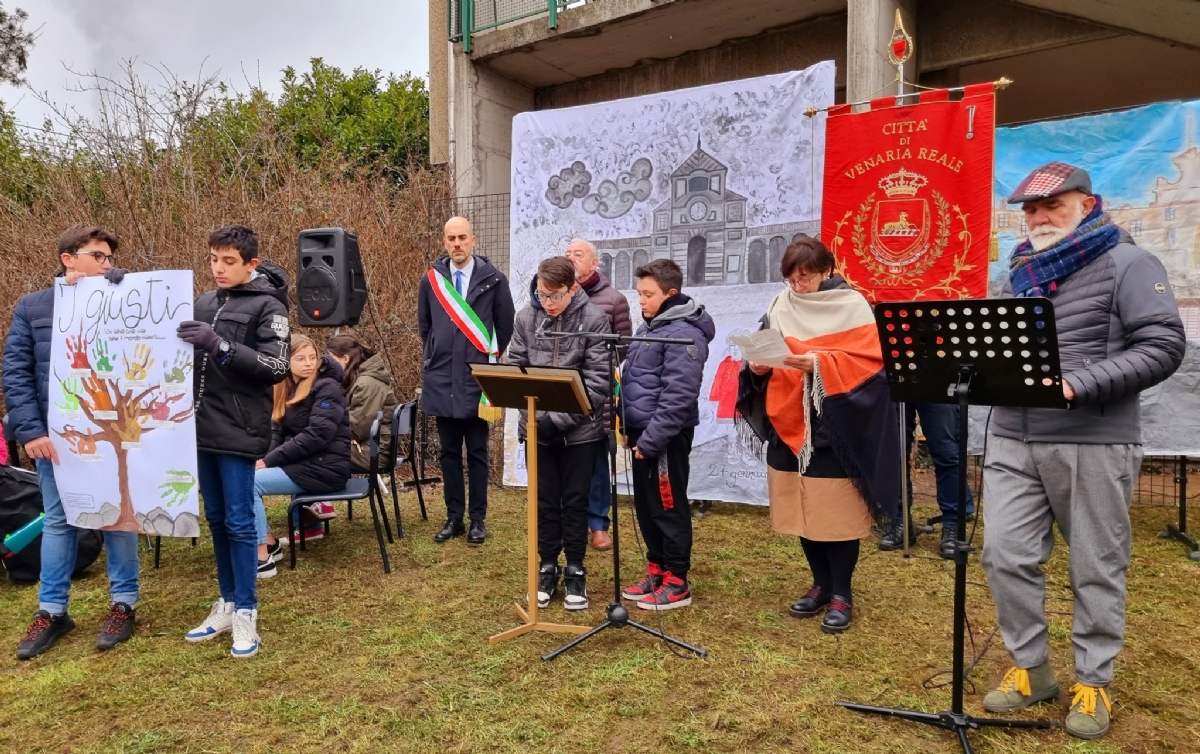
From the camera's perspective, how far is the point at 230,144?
989cm

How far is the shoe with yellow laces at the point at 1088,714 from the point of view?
2.79m

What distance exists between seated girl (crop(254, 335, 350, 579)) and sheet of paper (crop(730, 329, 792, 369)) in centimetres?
264

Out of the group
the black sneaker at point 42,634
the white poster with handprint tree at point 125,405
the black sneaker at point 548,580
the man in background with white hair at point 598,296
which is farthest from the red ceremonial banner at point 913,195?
the black sneaker at point 42,634

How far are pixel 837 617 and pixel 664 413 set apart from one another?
4.03 feet

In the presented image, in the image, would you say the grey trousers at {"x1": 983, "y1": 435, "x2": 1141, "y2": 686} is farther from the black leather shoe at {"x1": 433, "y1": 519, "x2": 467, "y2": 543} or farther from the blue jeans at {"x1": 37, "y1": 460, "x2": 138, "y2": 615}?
the blue jeans at {"x1": 37, "y1": 460, "x2": 138, "y2": 615}

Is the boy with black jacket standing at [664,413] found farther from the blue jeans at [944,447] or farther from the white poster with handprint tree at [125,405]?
the white poster with handprint tree at [125,405]

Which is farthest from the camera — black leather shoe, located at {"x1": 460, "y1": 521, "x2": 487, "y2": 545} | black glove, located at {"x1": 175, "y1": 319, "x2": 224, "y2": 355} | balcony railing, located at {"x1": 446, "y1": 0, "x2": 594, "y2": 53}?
balcony railing, located at {"x1": 446, "y1": 0, "x2": 594, "y2": 53}

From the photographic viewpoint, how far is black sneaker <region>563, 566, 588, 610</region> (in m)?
4.20

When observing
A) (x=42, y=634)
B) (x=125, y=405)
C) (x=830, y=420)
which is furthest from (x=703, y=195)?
(x=42, y=634)

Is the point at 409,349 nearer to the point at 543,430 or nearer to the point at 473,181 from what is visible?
the point at 473,181

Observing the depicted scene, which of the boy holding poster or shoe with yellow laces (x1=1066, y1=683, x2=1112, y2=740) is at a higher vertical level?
the boy holding poster

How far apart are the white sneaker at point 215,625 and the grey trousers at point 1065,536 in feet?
10.9

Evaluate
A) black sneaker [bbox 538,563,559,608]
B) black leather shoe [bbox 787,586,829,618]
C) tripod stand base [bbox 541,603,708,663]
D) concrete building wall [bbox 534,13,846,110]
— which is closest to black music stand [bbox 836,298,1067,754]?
tripod stand base [bbox 541,603,708,663]

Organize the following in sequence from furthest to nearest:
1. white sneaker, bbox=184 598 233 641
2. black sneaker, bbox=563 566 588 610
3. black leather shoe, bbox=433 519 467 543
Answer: black leather shoe, bbox=433 519 467 543 → black sneaker, bbox=563 566 588 610 → white sneaker, bbox=184 598 233 641
